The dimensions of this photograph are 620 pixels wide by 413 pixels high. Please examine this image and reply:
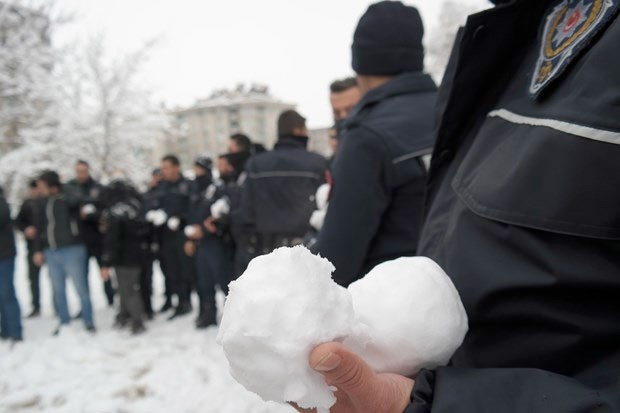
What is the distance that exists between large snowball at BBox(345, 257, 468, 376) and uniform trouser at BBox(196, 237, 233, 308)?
4716 millimetres

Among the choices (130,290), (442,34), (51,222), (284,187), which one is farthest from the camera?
(442,34)

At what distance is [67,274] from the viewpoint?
18.1 feet

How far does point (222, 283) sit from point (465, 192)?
15.6ft

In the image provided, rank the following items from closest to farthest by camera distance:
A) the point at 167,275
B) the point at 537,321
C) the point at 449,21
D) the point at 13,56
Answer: the point at 537,321
the point at 167,275
the point at 13,56
the point at 449,21

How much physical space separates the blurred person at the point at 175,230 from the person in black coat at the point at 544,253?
5340 mm

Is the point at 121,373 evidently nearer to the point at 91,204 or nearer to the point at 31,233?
the point at 91,204

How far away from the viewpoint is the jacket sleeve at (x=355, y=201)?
1668 millimetres

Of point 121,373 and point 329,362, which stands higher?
point 329,362

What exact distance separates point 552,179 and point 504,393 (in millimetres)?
335

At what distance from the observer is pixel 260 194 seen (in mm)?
4219

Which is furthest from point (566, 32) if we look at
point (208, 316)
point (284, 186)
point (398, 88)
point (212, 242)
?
point (208, 316)

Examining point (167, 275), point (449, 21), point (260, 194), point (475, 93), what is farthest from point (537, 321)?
point (449, 21)

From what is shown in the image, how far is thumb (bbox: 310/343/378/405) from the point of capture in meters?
0.60

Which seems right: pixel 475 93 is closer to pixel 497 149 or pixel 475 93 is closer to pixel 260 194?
pixel 497 149
